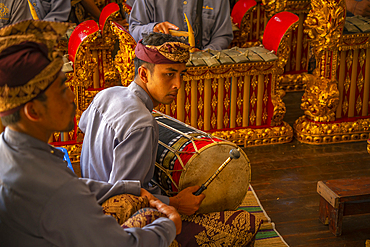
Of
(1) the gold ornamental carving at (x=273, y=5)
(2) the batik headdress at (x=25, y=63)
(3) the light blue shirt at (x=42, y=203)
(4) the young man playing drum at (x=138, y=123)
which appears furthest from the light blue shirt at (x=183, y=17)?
(3) the light blue shirt at (x=42, y=203)

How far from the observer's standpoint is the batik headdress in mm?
1223

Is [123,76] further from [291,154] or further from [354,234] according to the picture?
[354,234]

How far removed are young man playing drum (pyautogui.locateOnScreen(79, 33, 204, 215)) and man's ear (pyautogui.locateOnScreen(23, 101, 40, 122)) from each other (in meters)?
0.72

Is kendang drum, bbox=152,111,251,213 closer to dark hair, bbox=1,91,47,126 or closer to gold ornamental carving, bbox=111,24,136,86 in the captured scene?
dark hair, bbox=1,91,47,126

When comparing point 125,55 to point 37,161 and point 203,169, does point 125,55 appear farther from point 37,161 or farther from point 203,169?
point 37,161

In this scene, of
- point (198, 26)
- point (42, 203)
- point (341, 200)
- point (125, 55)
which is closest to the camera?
point (42, 203)

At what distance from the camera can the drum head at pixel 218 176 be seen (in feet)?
7.52

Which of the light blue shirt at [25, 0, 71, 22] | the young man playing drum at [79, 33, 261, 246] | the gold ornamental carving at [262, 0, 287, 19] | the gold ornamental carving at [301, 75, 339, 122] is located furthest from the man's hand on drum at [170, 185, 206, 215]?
the gold ornamental carving at [262, 0, 287, 19]

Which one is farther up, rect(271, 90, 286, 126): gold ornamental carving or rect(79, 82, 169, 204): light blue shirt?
rect(79, 82, 169, 204): light blue shirt

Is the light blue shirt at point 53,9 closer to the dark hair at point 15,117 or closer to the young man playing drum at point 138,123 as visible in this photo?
the young man playing drum at point 138,123

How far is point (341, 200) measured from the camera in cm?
272

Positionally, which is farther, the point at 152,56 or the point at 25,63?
the point at 152,56

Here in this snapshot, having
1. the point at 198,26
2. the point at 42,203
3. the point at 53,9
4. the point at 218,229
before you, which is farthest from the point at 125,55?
the point at 42,203

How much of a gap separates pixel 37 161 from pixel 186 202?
107 cm
